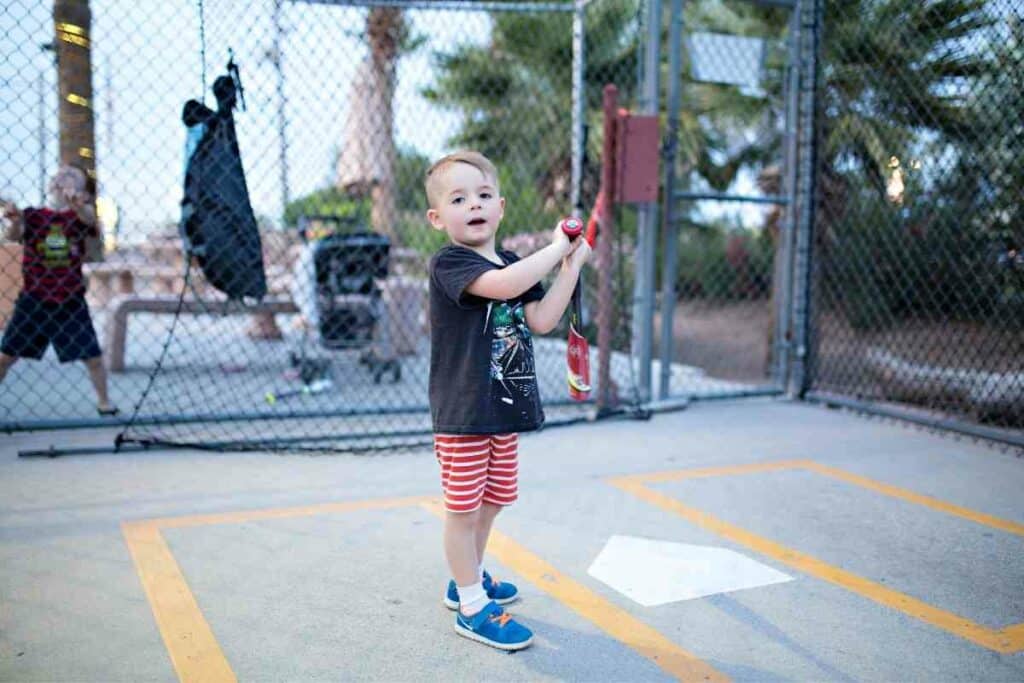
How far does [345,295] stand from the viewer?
7441mm

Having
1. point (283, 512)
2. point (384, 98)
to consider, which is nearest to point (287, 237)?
point (384, 98)

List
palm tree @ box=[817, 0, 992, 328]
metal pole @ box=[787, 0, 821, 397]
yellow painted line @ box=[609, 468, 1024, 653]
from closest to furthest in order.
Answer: yellow painted line @ box=[609, 468, 1024, 653] → palm tree @ box=[817, 0, 992, 328] → metal pole @ box=[787, 0, 821, 397]

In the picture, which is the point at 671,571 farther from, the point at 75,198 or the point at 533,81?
the point at 533,81

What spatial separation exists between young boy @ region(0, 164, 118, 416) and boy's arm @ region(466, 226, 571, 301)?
152 inches

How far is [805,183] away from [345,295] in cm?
380

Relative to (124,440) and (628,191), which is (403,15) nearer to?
(628,191)

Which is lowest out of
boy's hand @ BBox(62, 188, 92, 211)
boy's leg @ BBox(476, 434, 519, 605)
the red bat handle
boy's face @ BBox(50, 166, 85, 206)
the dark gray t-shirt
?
boy's leg @ BBox(476, 434, 519, 605)

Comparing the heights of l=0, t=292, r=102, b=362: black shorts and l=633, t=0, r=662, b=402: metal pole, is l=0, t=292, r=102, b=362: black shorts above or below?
below

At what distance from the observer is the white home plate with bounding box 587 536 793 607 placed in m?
3.14

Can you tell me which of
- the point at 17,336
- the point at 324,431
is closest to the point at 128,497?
the point at 324,431

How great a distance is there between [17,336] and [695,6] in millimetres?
9952

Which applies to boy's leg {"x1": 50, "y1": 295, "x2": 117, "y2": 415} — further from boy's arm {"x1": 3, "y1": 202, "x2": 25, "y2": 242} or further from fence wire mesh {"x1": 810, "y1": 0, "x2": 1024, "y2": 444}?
fence wire mesh {"x1": 810, "y1": 0, "x2": 1024, "y2": 444}

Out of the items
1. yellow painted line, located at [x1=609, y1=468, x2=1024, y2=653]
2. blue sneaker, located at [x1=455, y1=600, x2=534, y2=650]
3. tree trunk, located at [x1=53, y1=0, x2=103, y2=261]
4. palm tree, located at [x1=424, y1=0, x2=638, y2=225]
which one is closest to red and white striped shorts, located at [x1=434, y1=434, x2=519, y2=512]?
blue sneaker, located at [x1=455, y1=600, x2=534, y2=650]

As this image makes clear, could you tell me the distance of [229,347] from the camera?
9.25 meters
